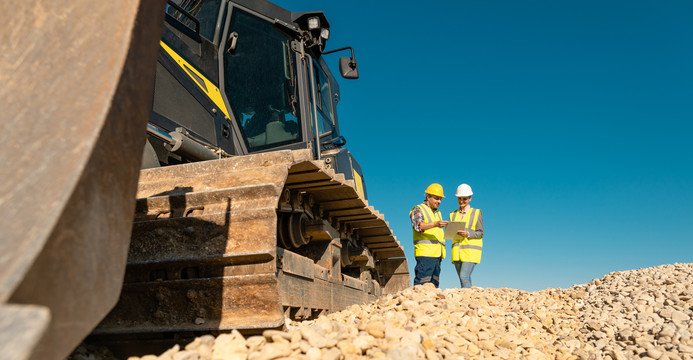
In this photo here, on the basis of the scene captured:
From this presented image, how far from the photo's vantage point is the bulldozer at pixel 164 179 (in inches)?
48.8

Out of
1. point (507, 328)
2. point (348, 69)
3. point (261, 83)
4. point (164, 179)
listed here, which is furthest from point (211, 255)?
point (348, 69)

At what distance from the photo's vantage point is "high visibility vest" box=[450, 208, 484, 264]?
7.06 metres

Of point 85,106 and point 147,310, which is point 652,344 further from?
point 85,106

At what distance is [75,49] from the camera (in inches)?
60.6

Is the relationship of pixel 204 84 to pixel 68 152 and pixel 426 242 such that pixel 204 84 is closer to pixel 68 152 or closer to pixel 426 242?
pixel 426 242

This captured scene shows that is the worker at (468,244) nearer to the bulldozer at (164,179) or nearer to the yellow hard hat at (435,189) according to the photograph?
the yellow hard hat at (435,189)

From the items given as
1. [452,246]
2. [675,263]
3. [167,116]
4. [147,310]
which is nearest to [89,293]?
[147,310]

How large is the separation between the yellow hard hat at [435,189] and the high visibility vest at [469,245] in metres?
0.44

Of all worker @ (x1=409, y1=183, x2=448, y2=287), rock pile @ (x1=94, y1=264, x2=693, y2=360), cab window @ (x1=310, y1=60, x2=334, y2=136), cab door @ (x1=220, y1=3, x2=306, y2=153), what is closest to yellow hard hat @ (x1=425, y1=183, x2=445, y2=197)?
worker @ (x1=409, y1=183, x2=448, y2=287)

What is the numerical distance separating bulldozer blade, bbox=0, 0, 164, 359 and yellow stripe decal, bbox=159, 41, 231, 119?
9.29 ft

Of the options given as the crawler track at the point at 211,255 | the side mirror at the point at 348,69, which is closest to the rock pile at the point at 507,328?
the crawler track at the point at 211,255

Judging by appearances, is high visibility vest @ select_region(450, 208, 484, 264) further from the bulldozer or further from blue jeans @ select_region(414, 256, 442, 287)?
the bulldozer

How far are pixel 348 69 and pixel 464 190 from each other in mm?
2826

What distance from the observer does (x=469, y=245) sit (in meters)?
7.06
